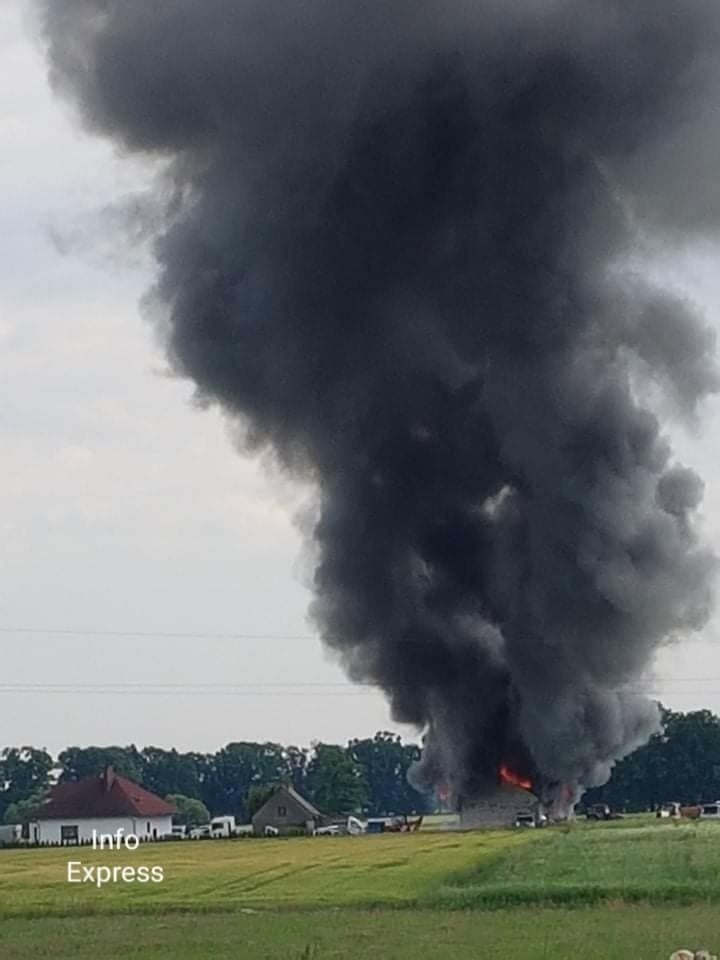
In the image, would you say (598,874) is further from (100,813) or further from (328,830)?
(100,813)

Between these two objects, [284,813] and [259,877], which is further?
[284,813]

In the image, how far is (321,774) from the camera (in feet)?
422

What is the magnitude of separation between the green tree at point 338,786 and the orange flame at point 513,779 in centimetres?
3350

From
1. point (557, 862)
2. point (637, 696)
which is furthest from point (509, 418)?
point (557, 862)

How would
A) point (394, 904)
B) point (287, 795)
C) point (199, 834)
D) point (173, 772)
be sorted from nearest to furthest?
1. point (394, 904)
2. point (199, 834)
3. point (287, 795)
4. point (173, 772)

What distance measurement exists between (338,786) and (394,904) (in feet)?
286

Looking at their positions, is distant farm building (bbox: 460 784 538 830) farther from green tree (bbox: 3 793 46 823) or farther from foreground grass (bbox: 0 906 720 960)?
foreground grass (bbox: 0 906 720 960)

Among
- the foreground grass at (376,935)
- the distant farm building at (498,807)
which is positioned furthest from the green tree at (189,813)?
the foreground grass at (376,935)

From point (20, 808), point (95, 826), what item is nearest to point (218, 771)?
point (20, 808)

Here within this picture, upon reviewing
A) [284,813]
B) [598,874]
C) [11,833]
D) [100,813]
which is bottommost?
[598,874]

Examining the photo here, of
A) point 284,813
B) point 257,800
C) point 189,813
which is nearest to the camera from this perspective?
point 284,813

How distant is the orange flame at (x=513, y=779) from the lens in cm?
8325

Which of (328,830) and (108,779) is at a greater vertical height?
(108,779)

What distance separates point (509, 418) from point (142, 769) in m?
86.4
